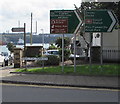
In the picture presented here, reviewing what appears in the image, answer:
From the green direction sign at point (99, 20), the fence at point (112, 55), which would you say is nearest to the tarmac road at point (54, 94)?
the green direction sign at point (99, 20)

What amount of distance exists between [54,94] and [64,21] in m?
6.32

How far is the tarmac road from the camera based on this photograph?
7937mm

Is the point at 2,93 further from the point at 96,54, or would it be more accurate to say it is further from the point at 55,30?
the point at 96,54

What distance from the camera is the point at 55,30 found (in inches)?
565

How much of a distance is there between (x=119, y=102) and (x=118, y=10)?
350 inches

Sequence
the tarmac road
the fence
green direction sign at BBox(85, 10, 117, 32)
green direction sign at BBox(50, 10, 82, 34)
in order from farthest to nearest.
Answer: the fence → green direction sign at BBox(50, 10, 82, 34) → green direction sign at BBox(85, 10, 117, 32) → the tarmac road

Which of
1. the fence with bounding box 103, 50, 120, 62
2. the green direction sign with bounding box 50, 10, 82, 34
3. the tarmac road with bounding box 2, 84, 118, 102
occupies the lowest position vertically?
the tarmac road with bounding box 2, 84, 118, 102

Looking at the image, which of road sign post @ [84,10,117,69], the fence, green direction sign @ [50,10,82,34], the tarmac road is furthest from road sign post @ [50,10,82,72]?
the fence

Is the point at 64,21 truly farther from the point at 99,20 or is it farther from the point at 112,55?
the point at 112,55

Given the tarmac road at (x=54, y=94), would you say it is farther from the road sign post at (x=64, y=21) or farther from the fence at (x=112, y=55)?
the fence at (x=112, y=55)

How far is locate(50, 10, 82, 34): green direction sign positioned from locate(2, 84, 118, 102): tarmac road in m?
4.81

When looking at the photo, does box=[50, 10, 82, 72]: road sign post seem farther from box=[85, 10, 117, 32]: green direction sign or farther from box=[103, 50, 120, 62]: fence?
box=[103, 50, 120, 62]: fence

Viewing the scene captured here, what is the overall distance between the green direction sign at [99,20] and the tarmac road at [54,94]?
198 inches

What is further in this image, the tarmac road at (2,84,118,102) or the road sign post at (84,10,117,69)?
the road sign post at (84,10,117,69)
